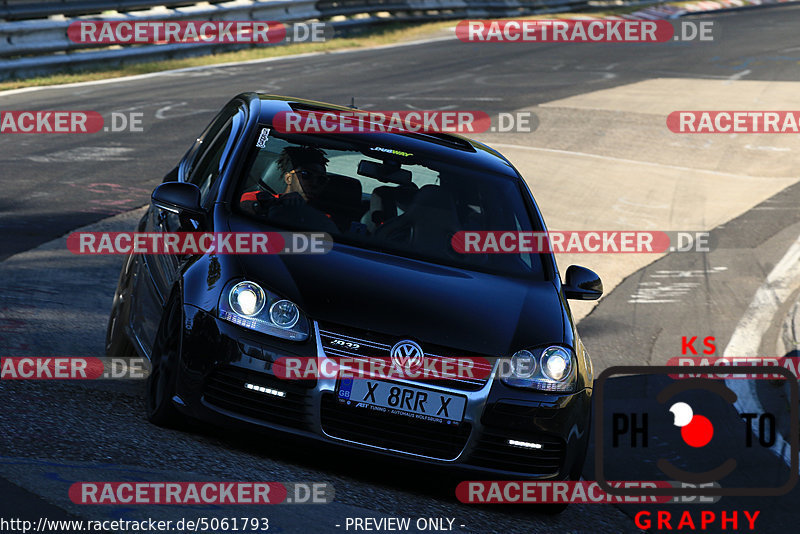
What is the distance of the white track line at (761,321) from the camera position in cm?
750

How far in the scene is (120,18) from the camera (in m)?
22.0

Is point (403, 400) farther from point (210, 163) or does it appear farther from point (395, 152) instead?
point (210, 163)

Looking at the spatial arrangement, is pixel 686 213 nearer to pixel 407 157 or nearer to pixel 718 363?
pixel 718 363

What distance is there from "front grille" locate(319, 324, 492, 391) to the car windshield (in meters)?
0.90

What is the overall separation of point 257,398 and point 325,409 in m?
0.29

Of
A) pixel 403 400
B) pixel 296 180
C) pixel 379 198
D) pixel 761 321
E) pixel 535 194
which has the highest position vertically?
pixel 296 180

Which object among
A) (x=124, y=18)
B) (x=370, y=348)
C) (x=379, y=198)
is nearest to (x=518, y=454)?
(x=370, y=348)

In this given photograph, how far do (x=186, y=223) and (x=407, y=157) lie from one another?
1.25 meters

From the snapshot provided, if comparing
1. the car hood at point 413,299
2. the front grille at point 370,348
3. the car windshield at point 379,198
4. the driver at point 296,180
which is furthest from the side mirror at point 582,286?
the driver at point 296,180

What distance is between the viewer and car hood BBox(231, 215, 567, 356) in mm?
4824

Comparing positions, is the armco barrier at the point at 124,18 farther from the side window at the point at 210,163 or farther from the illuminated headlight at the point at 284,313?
the illuminated headlight at the point at 284,313

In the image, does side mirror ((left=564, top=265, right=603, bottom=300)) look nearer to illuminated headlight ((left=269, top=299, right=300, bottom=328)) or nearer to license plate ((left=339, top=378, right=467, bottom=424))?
license plate ((left=339, top=378, right=467, bottom=424))

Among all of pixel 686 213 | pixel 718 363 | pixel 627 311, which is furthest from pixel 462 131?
pixel 718 363

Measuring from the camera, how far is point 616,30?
115 ft
